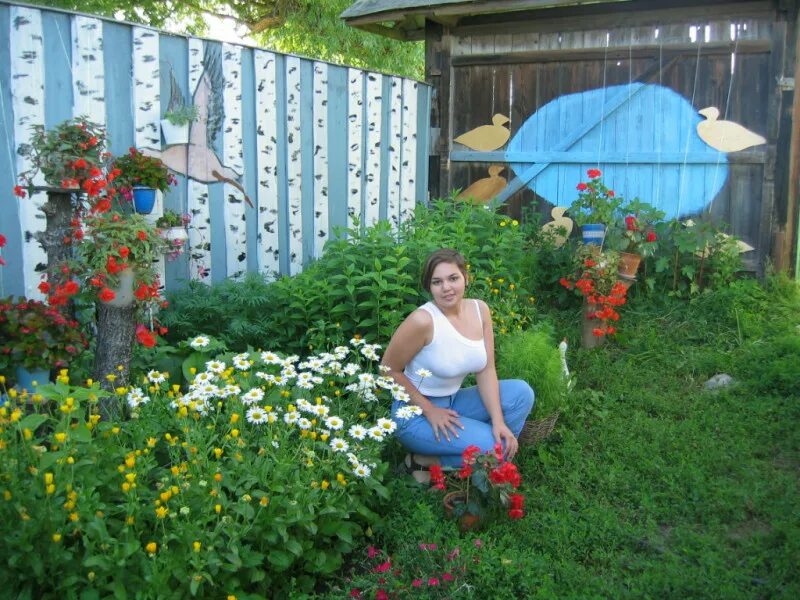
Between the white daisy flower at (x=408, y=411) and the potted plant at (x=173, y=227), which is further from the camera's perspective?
the potted plant at (x=173, y=227)

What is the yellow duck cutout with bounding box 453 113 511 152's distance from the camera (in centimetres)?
823

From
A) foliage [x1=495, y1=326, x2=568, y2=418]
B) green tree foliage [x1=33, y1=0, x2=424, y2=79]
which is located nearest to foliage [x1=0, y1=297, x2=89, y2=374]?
foliage [x1=495, y1=326, x2=568, y2=418]

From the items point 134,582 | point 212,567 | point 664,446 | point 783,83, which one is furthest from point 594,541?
point 783,83

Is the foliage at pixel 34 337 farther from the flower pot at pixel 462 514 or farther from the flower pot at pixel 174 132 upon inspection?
the flower pot at pixel 174 132

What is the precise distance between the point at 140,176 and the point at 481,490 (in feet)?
9.77

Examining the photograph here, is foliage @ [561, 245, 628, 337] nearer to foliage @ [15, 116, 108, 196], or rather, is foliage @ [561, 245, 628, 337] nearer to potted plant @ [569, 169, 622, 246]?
potted plant @ [569, 169, 622, 246]

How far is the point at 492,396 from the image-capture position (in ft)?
13.5

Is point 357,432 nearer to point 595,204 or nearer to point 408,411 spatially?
point 408,411

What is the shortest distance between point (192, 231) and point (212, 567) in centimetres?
353

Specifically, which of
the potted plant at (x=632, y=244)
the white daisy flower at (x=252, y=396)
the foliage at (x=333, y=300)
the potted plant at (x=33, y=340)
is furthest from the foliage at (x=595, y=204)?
the potted plant at (x=33, y=340)

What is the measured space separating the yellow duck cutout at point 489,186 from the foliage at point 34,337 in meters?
5.26

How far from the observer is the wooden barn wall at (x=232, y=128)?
4730mm

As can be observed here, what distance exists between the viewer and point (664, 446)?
4.59 m

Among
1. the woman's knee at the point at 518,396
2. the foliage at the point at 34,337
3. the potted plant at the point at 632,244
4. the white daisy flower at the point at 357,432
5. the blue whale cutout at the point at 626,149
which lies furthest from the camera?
the blue whale cutout at the point at 626,149
